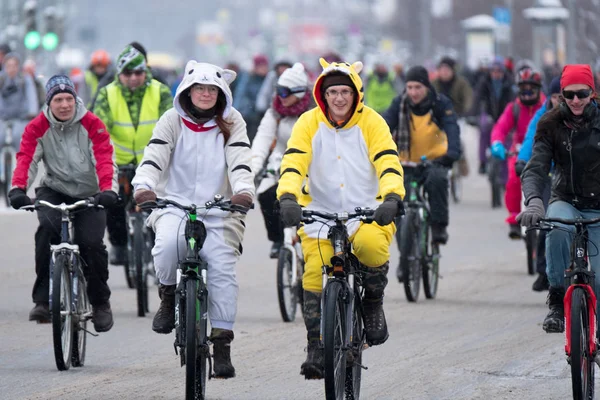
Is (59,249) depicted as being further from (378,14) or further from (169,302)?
(378,14)

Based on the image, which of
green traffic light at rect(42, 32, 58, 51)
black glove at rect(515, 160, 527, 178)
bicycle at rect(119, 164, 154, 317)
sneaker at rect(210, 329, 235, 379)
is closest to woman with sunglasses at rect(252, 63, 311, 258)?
bicycle at rect(119, 164, 154, 317)

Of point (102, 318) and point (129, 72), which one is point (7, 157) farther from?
point (102, 318)

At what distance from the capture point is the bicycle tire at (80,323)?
32.9ft

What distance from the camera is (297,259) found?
12.6m

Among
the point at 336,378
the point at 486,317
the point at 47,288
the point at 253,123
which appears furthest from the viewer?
the point at 253,123

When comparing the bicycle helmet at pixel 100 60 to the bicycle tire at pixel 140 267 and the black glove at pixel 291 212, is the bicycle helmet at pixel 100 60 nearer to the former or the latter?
the bicycle tire at pixel 140 267

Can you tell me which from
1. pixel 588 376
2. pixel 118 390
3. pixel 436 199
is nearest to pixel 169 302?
pixel 118 390

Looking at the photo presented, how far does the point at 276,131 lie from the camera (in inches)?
505

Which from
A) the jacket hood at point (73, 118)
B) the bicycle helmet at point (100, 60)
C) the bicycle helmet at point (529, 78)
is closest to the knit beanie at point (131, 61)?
the jacket hood at point (73, 118)

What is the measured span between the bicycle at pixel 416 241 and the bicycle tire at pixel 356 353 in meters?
4.54

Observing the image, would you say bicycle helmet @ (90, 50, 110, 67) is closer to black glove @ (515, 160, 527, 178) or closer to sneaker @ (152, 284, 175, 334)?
black glove @ (515, 160, 527, 178)

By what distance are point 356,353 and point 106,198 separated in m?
2.24

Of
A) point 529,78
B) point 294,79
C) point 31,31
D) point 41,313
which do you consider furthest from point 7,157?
point 31,31

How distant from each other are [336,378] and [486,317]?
4.52 m
